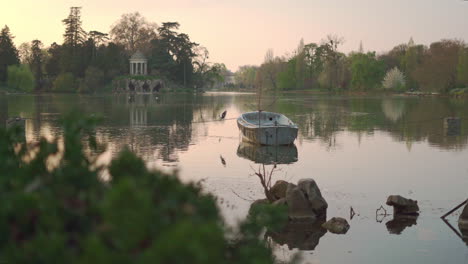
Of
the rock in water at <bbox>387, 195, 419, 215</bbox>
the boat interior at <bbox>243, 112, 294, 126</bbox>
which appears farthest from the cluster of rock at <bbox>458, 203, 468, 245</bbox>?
the boat interior at <bbox>243, 112, 294, 126</bbox>

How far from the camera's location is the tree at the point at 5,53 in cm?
12681

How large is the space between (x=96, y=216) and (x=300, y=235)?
42.2ft

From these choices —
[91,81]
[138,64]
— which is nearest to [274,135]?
[91,81]

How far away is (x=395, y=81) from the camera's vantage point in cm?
13388

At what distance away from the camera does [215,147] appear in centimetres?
3269

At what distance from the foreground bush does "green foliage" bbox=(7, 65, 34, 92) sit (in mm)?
129436

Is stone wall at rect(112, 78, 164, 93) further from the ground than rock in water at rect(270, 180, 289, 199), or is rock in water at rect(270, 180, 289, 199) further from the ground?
stone wall at rect(112, 78, 164, 93)

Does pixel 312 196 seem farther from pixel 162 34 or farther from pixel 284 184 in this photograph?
pixel 162 34

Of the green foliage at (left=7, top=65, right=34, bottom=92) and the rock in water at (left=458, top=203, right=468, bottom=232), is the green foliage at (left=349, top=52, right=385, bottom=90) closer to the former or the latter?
the green foliage at (left=7, top=65, right=34, bottom=92)

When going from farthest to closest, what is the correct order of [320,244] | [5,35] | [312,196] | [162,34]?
[162,34], [5,35], [312,196], [320,244]

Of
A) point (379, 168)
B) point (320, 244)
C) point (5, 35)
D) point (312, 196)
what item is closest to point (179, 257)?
point (320, 244)

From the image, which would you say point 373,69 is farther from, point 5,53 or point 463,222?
point 463,222

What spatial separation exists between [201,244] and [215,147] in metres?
30.4

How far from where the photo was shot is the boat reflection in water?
28.0 metres
